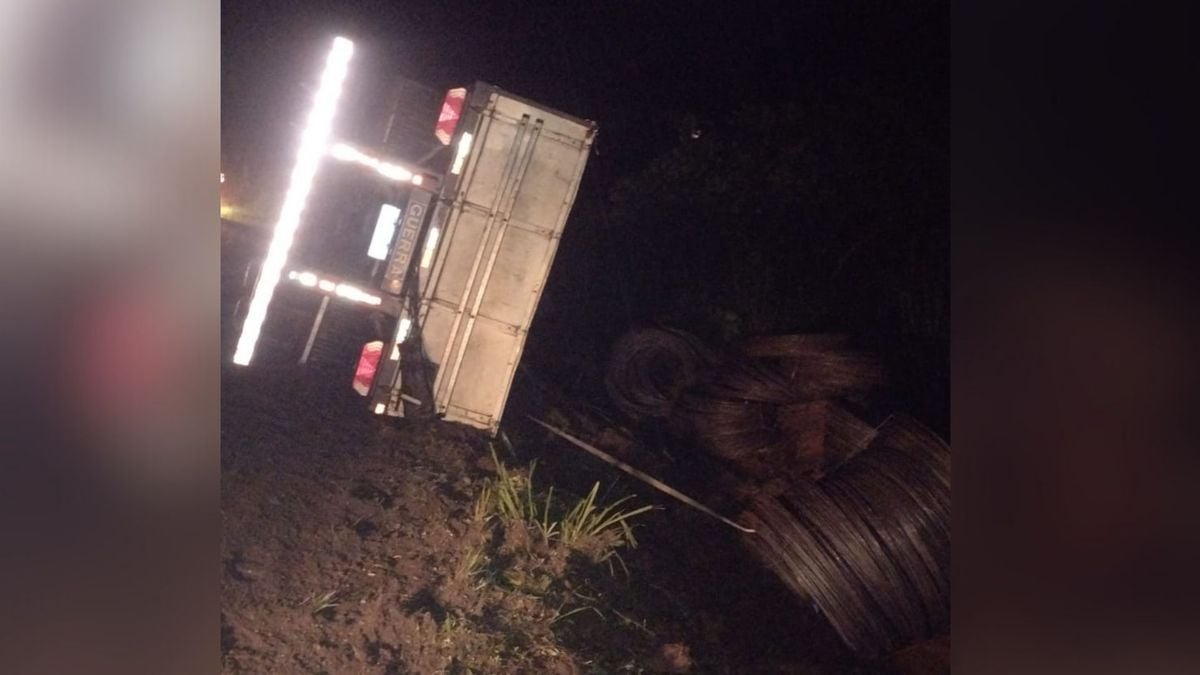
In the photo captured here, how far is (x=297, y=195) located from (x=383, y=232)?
1.24ft

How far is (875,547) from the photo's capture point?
12.9 ft

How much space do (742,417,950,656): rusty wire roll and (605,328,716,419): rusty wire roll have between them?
36.9 inches

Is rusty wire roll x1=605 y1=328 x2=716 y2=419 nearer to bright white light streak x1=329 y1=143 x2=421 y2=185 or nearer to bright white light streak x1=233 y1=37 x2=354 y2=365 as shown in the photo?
bright white light streak x1=329 y1=143 x2=421 y2=185

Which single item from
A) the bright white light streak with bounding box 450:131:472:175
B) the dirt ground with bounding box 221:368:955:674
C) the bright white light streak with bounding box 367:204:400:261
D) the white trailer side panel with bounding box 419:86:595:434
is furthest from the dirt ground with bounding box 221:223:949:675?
the bright white light streak with bounding box 450:131:472:175

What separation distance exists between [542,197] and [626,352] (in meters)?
0.97

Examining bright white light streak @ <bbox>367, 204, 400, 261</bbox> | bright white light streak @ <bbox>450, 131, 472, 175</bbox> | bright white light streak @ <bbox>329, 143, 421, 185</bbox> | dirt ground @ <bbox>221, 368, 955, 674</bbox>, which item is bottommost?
dirt ground @ <bbox>221, 368, 955, 674</bbox>

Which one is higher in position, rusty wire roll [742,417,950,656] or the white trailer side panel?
the white trailer side panel

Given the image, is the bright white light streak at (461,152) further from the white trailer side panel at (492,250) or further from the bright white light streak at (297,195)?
the bright white light streak at (297,195)

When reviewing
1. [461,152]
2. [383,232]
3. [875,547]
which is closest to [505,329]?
[383,232]

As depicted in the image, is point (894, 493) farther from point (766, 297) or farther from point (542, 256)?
point (542, 256)

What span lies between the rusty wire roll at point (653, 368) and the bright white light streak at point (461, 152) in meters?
1.24

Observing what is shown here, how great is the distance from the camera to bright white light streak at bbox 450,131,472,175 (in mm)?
4234

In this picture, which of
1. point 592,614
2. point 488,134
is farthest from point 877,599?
point 488,134

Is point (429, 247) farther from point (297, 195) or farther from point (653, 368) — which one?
point (653, 368)
